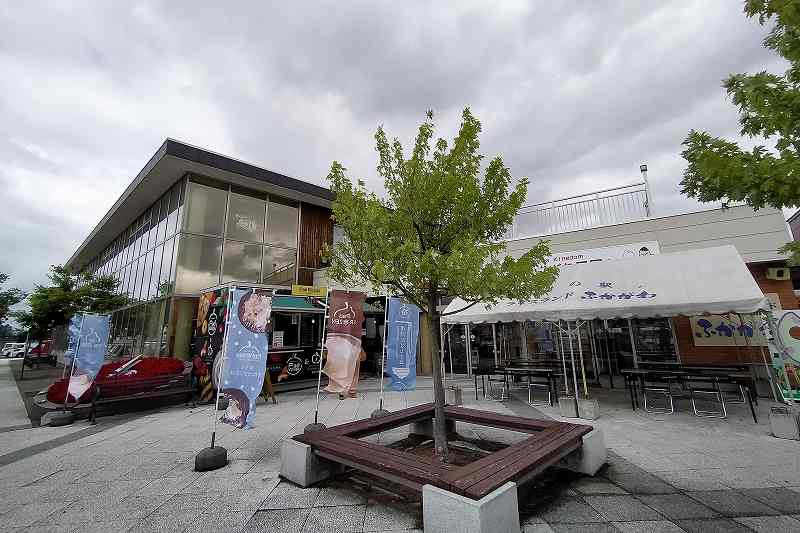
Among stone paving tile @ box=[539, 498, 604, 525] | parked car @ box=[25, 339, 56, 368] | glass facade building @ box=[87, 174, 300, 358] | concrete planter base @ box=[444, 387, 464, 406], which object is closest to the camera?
stone paving tile @ box=[539, 498, 604, 525]

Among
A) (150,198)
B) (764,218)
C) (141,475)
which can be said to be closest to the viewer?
(141,475)

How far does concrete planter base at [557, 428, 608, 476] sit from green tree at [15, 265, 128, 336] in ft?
61.1

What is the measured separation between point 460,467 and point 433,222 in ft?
9.48

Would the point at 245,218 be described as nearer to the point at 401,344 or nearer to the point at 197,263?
the point at 197,263

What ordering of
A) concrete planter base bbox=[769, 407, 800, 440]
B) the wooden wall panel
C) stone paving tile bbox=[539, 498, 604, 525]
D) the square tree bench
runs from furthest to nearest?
the wooden wall panel, concrete planter base bbox=[769, 407, 800, 440], stone paving tile bbox=[539, 498, 604, 525], the square tree bench

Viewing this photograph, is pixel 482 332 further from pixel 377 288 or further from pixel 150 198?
pixel 150 198

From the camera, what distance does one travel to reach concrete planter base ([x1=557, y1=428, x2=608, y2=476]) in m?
4.00

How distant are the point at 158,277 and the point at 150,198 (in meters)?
4.11

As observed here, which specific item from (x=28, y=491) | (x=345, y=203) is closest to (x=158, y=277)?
(x=28, y=491)

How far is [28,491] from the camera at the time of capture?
386 cm

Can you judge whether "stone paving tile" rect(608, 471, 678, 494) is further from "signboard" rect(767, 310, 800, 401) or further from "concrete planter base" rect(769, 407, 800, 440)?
"signboard" rect(767, 310, 800, 401)

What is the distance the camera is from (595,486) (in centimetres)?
372

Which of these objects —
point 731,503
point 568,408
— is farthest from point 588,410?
point 731,503

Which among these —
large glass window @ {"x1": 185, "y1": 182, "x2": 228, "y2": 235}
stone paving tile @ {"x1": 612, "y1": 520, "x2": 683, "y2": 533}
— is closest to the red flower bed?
large glass window @ {"x1": 185, "y1": 182, "x2": 228, "y2": 235}
